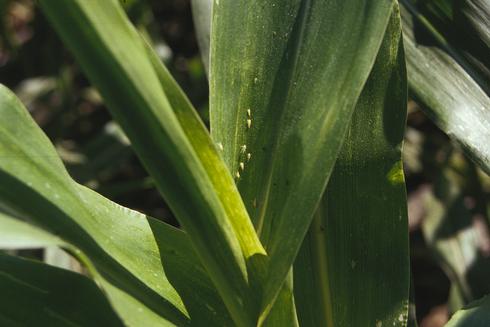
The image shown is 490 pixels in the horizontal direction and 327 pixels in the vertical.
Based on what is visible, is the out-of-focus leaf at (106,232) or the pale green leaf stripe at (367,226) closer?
the out-of-focus leaf at (106,232)

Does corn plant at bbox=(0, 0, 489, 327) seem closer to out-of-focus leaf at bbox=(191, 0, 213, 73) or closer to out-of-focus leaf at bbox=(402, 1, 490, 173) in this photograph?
out-of-focus leaf at bbox=(402, 1, 490, 173)

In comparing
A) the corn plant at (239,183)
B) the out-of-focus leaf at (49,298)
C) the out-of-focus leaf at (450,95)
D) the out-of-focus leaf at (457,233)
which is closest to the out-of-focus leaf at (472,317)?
the corn plant at (239,183)

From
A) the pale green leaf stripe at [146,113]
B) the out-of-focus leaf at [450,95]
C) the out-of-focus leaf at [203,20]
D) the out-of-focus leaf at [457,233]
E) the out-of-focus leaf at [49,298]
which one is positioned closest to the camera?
the pale green leaf stripe at [146,113]

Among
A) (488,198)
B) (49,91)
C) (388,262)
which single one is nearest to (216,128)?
(388,262)

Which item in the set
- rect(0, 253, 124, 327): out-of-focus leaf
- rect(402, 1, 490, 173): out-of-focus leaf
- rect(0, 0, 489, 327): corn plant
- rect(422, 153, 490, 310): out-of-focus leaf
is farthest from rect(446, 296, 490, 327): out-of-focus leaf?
rect(422, 153, 490, 310): out-of-focus leaf

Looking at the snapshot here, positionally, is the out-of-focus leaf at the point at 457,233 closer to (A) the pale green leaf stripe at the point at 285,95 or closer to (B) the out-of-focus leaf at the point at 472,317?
(B) the out-of-focus leaf at the point at 472,317

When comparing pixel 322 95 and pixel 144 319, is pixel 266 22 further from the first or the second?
pixel 144 319

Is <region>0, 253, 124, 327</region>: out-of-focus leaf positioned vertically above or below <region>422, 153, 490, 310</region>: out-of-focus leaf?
above
